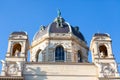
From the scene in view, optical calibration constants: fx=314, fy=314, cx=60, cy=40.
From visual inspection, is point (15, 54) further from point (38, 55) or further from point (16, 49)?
point (38, 55)

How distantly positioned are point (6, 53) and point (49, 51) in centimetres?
627

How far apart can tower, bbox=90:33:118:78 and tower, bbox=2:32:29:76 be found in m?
7.48

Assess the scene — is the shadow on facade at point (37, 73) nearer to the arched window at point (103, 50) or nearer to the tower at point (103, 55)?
the tower at point (103, 55)

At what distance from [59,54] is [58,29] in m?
4.41

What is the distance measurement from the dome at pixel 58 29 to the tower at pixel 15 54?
6.20m

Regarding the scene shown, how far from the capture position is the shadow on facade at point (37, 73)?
31297 mm

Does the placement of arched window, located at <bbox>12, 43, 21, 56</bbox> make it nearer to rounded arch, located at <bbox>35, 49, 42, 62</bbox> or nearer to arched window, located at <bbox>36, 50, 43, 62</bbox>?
arched window, located at <bbox>36, 50, 43, 62</bbox>

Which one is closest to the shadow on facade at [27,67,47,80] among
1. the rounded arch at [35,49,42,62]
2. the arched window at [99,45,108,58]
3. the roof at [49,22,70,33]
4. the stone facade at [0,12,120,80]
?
the stone facade at [0,12,120,80]

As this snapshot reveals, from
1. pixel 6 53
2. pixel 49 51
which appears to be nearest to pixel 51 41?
pixel 49 51

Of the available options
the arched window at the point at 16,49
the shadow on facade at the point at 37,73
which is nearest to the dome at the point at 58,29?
the arched window at the point at 16,49

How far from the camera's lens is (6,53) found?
33188 mm

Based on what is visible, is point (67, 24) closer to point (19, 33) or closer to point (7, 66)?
point (19, 33)

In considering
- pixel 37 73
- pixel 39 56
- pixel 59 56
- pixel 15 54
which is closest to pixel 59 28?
pixel 39 56

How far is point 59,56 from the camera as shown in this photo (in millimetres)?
37344
